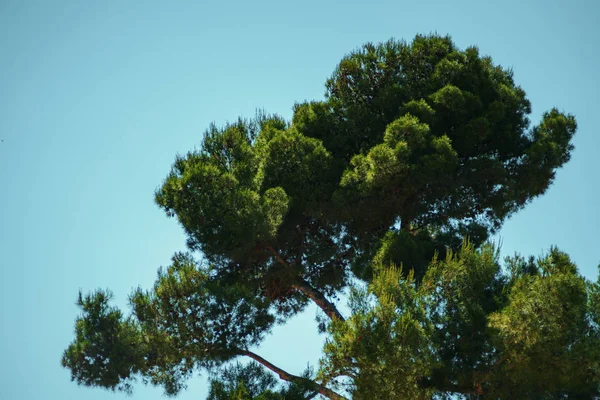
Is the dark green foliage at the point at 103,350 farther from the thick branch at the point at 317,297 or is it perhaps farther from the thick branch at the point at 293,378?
the thick branch at the point at 317,297

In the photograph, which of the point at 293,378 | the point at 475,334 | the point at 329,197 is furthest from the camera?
the point at 329,197

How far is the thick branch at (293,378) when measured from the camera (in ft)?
→ 43.1

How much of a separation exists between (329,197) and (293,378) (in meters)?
3.89

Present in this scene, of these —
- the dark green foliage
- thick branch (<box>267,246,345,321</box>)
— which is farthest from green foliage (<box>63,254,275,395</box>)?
thick branch (<box>267,246,345,321</box>)

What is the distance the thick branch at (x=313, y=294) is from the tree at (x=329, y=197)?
0.11 feet

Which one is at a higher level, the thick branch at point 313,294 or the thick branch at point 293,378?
the thick branch at point 313,294

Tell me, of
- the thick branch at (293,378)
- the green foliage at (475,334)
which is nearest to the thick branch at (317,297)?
the thick branch at (293,378)

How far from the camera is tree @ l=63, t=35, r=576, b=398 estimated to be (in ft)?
43.9

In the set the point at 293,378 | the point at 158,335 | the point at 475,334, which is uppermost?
the point at 158,335

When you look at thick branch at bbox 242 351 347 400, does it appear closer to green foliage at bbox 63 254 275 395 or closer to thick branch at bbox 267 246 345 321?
green foliage at bbox 63 254 275 395

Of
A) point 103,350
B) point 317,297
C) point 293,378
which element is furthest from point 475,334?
point 103,350

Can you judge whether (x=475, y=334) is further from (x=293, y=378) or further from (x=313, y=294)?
(x=313, y=294)

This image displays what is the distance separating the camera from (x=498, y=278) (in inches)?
515

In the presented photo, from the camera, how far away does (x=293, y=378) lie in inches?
552
